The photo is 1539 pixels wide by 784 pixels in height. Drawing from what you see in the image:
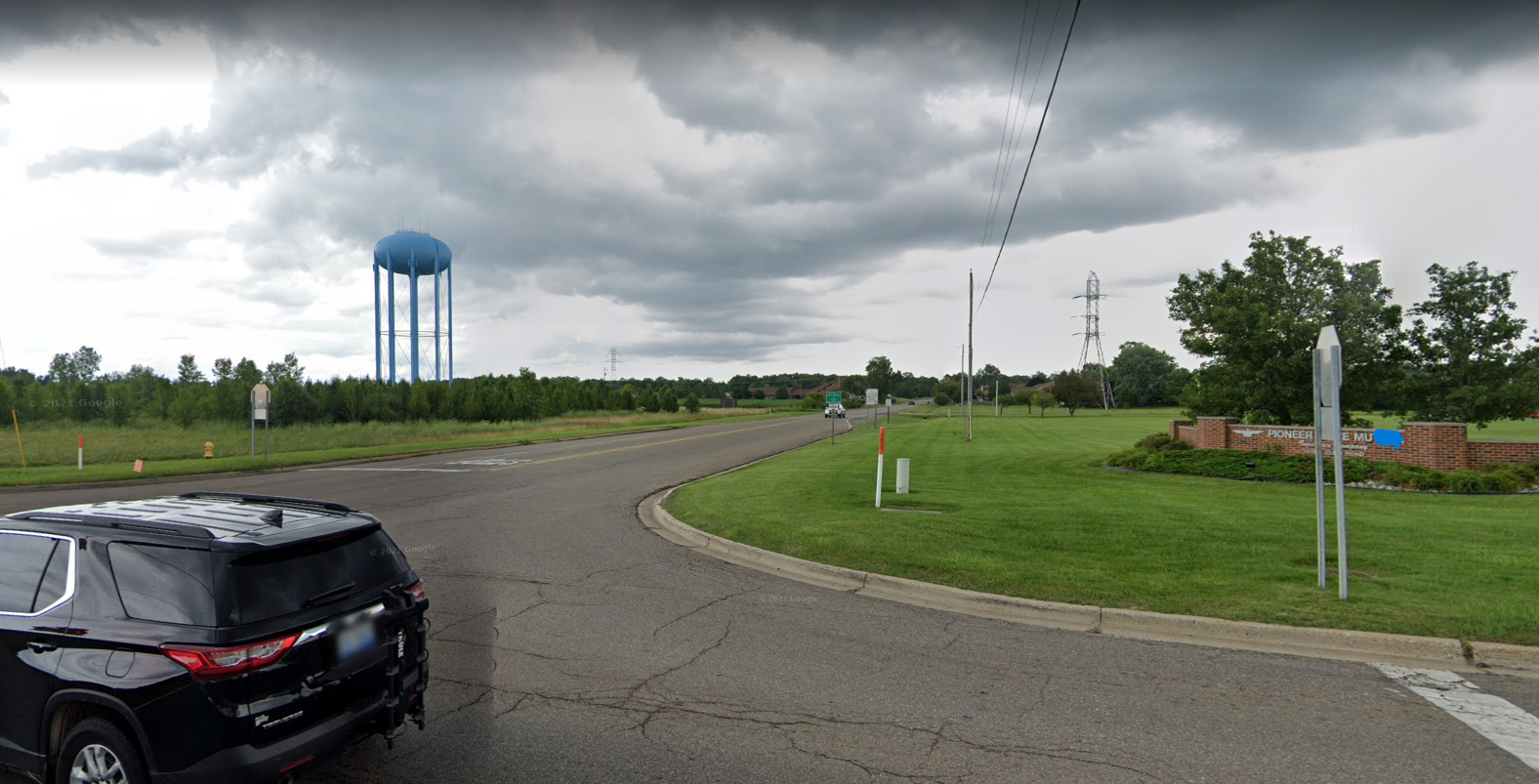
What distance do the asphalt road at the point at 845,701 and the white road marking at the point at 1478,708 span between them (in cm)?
12

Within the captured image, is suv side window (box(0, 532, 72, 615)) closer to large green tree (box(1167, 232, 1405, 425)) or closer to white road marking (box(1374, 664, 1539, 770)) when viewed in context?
white road marking (box(1374, 664, 1539, 770))

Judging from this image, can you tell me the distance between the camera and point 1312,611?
269 inches

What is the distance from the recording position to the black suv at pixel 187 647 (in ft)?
10.6

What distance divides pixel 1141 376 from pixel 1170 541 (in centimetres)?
12766

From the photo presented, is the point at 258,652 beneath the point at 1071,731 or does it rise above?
above

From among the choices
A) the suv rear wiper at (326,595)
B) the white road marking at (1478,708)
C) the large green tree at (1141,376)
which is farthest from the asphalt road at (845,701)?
the large green tree at (1141,376)

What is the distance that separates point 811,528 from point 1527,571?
26.7 feet

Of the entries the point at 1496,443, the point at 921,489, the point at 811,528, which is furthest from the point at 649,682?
the point at 1496,443

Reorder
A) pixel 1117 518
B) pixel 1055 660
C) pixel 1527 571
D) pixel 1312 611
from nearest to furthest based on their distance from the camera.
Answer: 1. pixel 1055 660
2. pixel 1312 611
3. pixel 1527 571
4. pixel 1117 518

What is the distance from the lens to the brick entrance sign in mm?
16438

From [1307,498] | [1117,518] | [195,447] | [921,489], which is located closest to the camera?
[1117,518]

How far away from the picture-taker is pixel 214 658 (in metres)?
3.25

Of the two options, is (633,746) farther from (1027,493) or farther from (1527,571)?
(1027,493)

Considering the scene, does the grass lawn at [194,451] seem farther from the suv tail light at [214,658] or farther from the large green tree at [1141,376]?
the large green tree at [1141,376]
